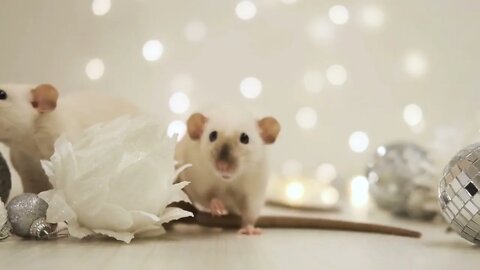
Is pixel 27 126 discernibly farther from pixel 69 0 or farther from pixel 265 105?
pixel 265 105

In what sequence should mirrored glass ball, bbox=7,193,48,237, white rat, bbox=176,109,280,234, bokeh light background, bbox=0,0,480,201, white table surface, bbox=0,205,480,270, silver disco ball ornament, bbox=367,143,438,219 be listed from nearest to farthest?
white table surface, bbox=0,205,480,270 < mirrored glass ball, bbox=7,193,48,237 < white rat, bbox=176,109,280,234 < silver disco ball ornament, bbox=367,143,438,219 < bokeh light background, bbox=0,0,480,201

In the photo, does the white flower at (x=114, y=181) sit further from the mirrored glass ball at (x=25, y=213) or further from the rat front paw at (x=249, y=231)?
the rat front paw at (x=249, y=231)

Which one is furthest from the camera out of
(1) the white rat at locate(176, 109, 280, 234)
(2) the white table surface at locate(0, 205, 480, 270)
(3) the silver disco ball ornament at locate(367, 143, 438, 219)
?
(3) the silver disco ball ornament at locate(367, 143, 438, 219)

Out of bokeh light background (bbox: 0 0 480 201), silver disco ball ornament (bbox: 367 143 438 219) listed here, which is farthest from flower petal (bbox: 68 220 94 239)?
bokeh light background (bbox: 0 0 480 201)

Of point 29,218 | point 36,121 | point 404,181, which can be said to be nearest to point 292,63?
point 404,181

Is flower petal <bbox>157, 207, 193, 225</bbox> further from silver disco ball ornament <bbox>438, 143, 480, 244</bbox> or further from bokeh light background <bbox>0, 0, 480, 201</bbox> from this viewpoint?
bokeh light background <bbox>0, 0, 480, 201</bbox>
